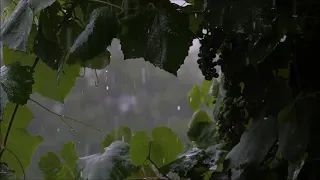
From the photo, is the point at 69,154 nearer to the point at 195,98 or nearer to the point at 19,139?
the point at 19,139

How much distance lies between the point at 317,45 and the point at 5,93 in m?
0.34

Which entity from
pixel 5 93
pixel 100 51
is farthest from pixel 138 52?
pixel 5 93

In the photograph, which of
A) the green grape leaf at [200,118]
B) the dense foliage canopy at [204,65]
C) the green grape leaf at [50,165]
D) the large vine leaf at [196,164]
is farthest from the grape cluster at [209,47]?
the green grape leaf at [50,165]

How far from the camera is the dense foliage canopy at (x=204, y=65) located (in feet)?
1.42

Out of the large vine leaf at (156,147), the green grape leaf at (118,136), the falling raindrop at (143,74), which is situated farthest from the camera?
the falling raindrop at (143,74)

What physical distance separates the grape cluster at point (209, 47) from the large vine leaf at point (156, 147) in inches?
6.2

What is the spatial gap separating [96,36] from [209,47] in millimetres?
155

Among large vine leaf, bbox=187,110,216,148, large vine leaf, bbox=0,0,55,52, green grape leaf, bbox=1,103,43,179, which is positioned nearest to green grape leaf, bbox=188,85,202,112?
large vine leaf, bbox=187,110,216,148

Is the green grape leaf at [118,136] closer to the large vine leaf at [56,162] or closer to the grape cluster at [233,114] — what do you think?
the large vine leaf at [56,162]

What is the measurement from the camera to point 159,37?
1.42 feet

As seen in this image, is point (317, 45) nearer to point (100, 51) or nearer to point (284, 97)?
point (284, 97)

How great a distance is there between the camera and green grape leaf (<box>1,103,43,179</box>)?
63cm

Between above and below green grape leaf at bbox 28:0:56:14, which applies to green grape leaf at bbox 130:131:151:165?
below

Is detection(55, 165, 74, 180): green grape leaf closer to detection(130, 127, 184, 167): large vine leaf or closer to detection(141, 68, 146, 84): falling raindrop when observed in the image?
detection(130, 127, 184, 167): large vine leaf
